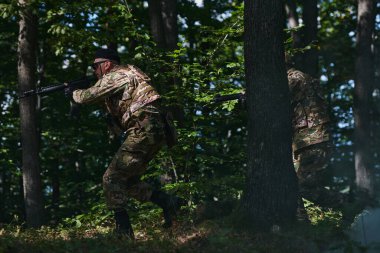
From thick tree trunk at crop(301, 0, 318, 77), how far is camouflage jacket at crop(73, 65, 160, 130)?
837cm

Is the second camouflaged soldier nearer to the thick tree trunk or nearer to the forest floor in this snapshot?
the forest floor

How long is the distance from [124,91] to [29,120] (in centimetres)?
472

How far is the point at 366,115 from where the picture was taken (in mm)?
14648

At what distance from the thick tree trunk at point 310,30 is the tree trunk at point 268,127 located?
8067 mm

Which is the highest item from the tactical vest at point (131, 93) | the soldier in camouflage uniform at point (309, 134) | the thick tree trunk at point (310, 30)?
the thick tree trunk at point (310, 30)

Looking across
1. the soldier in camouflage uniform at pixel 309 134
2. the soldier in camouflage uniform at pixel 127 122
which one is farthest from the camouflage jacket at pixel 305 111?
the soldier in camouflage uniform at pixel 127 122

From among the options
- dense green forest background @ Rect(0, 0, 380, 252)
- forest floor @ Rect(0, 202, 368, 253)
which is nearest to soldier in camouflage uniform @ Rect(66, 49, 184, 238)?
forest floor @ Rect(0, 202, 368, 253)

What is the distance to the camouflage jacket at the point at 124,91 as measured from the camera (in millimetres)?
6301

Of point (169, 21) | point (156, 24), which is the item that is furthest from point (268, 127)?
point (169, 21)

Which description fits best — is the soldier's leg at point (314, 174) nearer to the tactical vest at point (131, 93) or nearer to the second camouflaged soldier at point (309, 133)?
the second camouflaged soldier at point (309, 133)

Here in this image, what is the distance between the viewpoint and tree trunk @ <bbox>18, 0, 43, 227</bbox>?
407 inches

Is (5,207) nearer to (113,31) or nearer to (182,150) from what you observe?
(113,31)

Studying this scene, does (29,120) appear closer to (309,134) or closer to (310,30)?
(309,134)

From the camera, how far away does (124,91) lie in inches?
250
